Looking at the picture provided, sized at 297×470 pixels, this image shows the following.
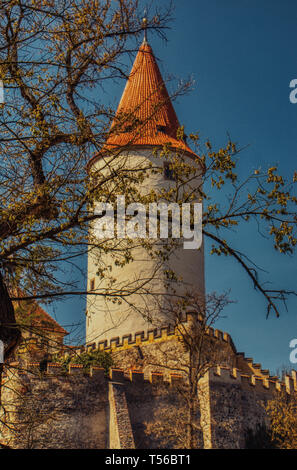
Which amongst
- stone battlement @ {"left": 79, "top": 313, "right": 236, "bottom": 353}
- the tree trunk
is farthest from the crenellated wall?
the tree trunk

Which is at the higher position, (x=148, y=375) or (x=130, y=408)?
(x=148, y=375)

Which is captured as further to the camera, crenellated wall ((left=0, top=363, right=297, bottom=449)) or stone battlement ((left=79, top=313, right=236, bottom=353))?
stone battlement ((left=79, top=313, right=236, bottom=353))

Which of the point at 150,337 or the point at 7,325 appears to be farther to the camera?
the point at 150,337

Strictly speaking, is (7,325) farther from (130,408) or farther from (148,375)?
(148,375)

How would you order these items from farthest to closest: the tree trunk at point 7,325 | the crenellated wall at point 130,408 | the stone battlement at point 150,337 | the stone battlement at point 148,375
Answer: the stone battlement at point 150,337 < the stone battlement at point 148,375 < the crenellated wall at point 130,408 < the tree trunk at point 7,325

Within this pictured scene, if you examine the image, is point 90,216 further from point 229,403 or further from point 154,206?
point 229,403

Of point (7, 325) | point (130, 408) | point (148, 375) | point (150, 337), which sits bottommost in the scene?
point (7, 325)

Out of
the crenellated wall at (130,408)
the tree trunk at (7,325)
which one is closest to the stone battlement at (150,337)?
the crenellated wall at (130,408)

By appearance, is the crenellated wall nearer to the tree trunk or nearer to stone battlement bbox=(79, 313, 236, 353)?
stone battlement bbox=(79, 313, 236, 353)

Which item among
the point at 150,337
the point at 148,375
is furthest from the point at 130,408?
the point at 150,337

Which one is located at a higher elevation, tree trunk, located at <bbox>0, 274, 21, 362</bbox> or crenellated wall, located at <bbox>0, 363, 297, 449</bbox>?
crenellated wall, located at <bbox>0, 363, 297, 449</bbox>

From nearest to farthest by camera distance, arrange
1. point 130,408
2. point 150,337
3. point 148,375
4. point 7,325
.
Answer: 1. point 7,325
2. point 130,408
3. point 148,375
4. point 150,337

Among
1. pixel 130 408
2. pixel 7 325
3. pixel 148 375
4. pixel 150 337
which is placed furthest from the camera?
pixel 150 337

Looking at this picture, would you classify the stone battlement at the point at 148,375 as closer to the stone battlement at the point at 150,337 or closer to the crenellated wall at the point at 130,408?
the crenellated wall at the point at 130,408
